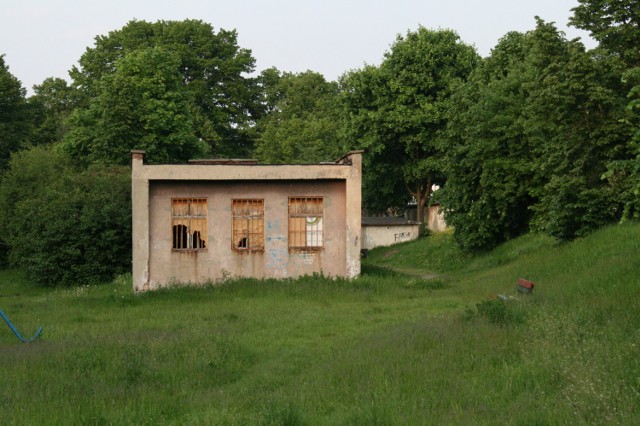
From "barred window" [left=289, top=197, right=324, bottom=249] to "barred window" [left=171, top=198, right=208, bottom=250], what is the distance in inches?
110

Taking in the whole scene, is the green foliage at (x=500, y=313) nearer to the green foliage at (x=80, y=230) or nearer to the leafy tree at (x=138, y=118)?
the green foliage at (x=80, y=230)

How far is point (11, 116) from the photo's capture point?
183 feet

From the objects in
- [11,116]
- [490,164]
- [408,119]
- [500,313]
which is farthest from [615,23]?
[11,116]

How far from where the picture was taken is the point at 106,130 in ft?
144

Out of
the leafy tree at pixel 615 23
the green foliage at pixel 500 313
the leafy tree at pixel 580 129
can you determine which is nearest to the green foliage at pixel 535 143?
the leafy tree at pixel 580 129

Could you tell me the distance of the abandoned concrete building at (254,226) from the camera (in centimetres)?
2539

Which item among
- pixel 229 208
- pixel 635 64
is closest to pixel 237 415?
pixel 229 208

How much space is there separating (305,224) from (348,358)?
46.1ft

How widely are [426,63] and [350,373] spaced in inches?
1581

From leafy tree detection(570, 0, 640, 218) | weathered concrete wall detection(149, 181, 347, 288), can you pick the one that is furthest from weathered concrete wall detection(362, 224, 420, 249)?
weathered concrete wall detection(149, 181, 347, 288)

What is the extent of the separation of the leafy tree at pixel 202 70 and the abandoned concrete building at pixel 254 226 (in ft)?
90.8

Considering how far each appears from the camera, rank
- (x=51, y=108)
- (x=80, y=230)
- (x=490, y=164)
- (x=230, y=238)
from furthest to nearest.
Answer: (x=51, y=108) → (x=80, y=230) → (x=490, y=164) → (x=230, y=238)

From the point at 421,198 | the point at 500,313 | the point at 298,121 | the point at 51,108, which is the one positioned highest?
the point at 51,108

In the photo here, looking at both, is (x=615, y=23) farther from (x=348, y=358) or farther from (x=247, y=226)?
(x=348, y=358)
